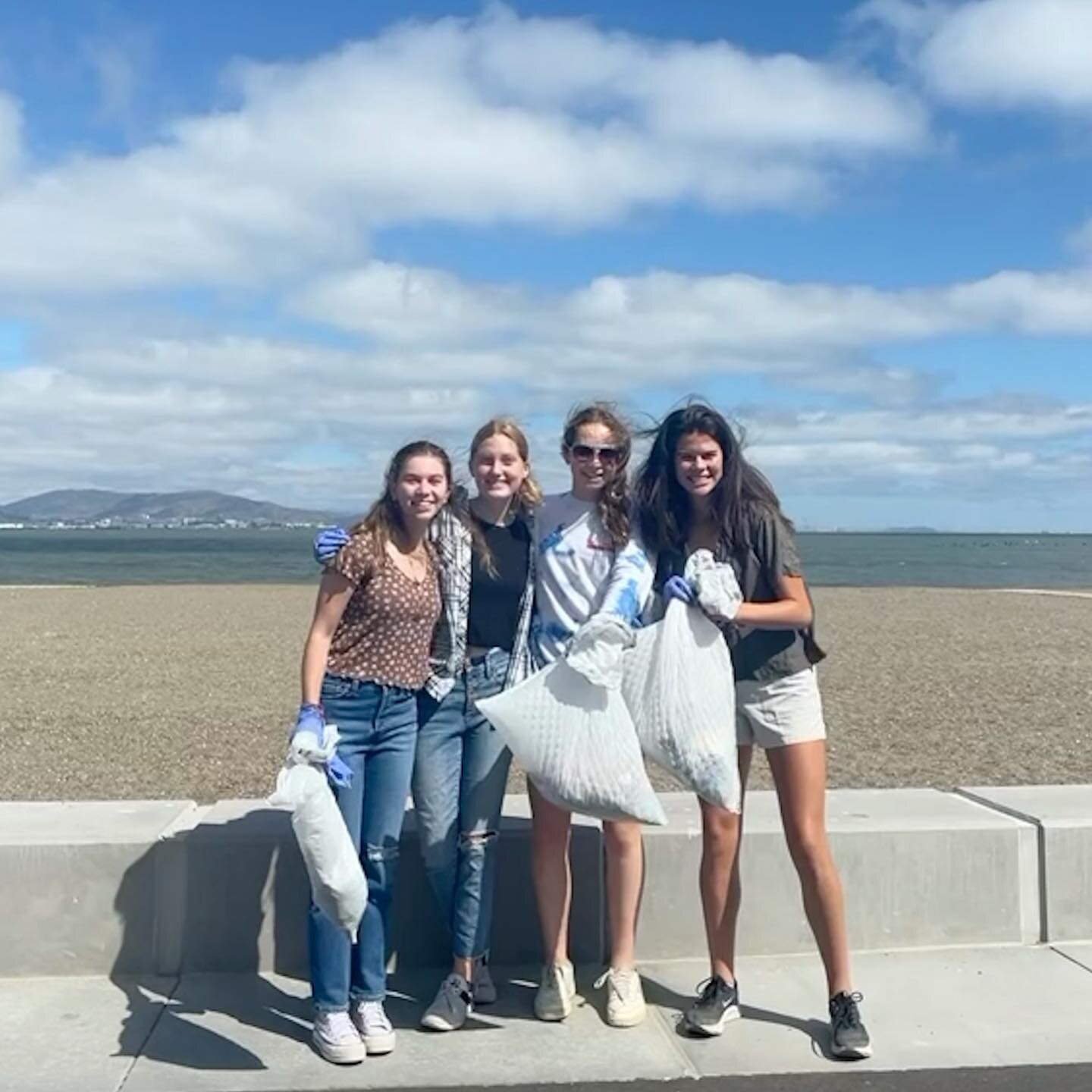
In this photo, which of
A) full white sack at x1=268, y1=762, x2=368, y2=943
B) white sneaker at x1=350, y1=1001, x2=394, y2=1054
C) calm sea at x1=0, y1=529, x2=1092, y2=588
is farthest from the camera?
calm sea at x1=0, y1=529, x2=1092, y2=588

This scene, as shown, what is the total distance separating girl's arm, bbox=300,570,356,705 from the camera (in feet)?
14.2

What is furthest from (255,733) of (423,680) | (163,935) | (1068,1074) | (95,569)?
(95,569)

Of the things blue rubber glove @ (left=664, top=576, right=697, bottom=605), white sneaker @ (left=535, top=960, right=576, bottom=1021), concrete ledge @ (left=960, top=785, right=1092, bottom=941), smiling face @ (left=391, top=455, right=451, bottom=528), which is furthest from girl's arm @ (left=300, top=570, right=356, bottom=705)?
concrete ledge @ (left=960, top=785, right=1092, bottom=941)

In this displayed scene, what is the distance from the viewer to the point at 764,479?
14.8ft

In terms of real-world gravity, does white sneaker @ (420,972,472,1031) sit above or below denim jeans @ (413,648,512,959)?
below

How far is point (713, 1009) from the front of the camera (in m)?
4.43

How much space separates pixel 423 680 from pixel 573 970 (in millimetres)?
1297

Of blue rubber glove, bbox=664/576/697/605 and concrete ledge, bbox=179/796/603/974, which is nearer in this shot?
blue rubber glove, bbox=664/576/697/605

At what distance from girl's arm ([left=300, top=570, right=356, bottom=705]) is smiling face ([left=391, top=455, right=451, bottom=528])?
33 cm

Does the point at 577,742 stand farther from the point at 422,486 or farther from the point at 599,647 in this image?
the point at 422,486

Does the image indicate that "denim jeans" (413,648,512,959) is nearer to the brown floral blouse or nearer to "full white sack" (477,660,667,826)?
the brown floral blouse

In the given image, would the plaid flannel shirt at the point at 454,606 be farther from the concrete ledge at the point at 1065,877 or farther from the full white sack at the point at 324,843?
the concrete ledge at the point at 1065,877

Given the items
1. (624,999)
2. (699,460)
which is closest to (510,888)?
(624,999)

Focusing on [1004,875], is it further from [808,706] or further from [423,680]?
[423,680]
